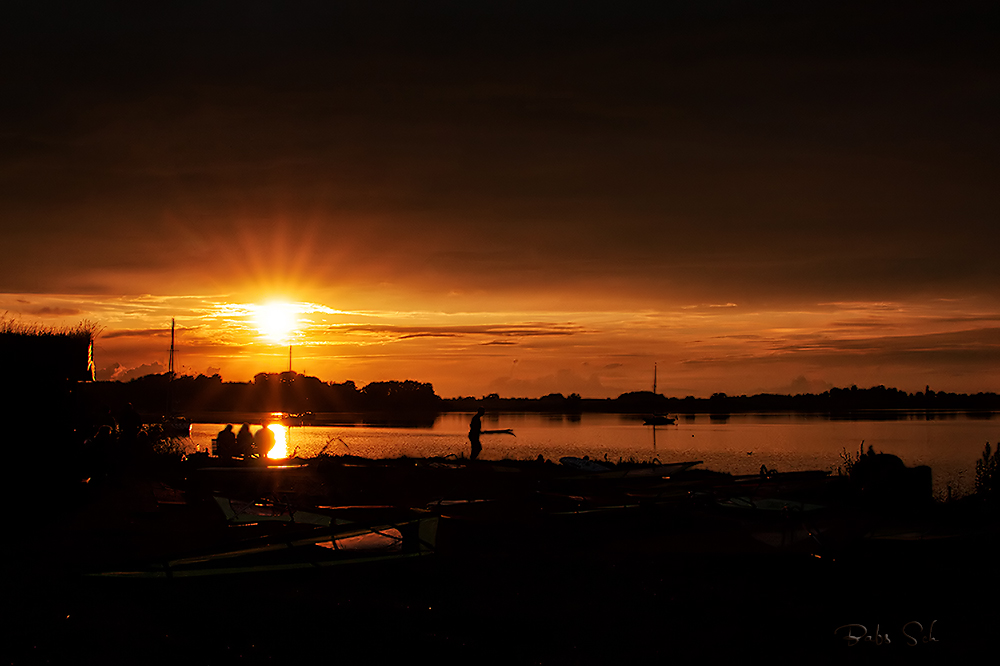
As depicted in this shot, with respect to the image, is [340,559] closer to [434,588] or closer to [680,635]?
[434,588]

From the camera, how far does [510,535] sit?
1680 centimetres

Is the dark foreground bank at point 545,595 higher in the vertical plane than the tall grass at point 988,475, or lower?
lower

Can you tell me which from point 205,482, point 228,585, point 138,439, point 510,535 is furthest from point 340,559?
point 138,439

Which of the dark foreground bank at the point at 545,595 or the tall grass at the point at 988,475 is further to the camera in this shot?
the tall grass at the point at 988,475

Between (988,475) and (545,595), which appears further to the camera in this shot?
(988,475)

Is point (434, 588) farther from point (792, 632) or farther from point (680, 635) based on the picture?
point (792, 632)

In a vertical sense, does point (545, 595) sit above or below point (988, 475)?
below

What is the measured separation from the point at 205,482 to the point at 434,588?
16199 mm

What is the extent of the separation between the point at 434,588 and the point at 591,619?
9.41 ft

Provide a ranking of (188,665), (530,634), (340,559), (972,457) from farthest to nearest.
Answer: (972,457) < (340,559) < (530,634) < (188,665)

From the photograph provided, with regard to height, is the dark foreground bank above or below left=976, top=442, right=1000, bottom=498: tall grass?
below

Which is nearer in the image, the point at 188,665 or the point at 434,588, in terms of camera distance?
the point at 188,665

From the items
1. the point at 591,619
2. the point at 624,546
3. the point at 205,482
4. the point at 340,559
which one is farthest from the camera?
the point at 205,482

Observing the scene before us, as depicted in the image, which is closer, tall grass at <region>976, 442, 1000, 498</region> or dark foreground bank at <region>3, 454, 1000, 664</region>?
dark foreground bank at <region>3, 454, 1000, 664</region>
